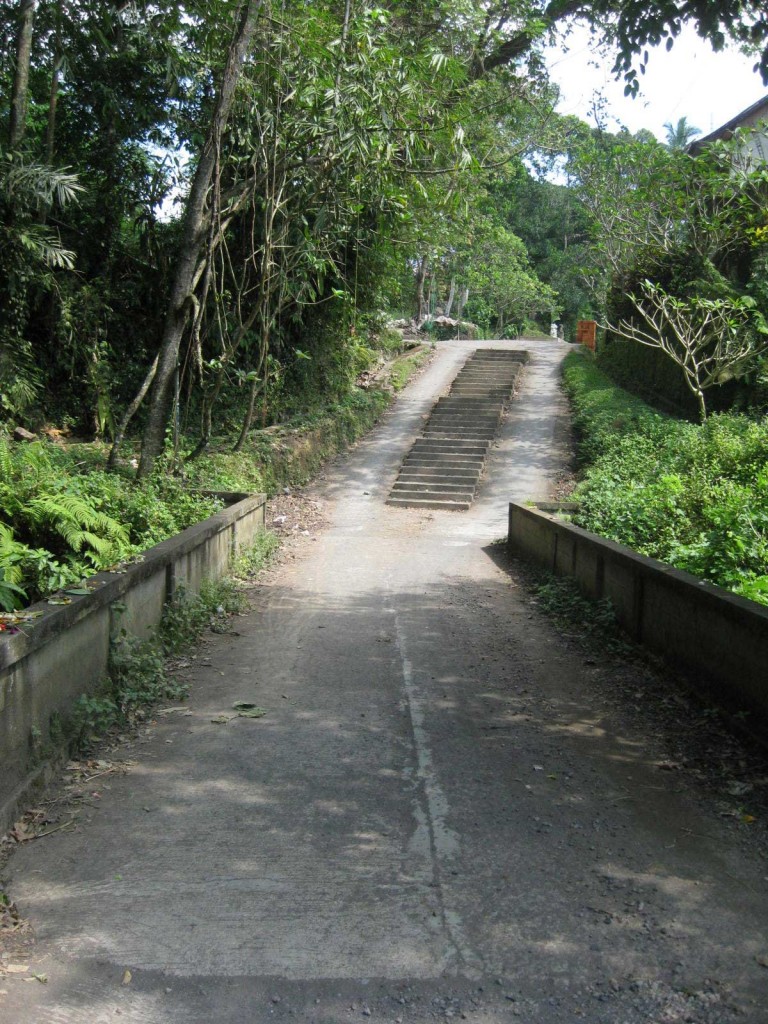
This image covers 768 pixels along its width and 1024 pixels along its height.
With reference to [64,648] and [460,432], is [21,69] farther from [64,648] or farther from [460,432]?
[460,432]

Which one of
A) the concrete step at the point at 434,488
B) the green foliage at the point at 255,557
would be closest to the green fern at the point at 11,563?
the green foliage at the point at 255,557

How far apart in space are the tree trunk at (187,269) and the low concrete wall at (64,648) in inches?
91.7

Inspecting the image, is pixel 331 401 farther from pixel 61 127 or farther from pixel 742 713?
pixel 742 713

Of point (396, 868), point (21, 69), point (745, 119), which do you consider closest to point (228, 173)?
point (21, 69)

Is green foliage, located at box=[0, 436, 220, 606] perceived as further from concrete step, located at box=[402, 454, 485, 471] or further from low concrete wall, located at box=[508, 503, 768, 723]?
concrete step, located at box=[402, 454, 485, 471]

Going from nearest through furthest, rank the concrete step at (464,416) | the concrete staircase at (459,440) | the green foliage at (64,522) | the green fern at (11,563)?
the green fern at (11,563) < the green foliage at (64,522) < the concrete staircase at (459,440) < the concrete step at (464,416)

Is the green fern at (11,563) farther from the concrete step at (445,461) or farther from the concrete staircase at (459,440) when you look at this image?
the concrete step at (445,461)

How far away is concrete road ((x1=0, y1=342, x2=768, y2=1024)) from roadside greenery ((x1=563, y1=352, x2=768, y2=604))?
147cm

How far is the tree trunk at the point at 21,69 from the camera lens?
11.8 m

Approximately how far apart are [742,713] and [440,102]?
10.2 metres

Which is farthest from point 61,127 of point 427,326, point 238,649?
point 427,326

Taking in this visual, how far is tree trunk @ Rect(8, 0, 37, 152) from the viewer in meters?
11.8

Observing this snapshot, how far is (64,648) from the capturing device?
4559 mm

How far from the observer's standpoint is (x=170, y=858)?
3.64 meters
